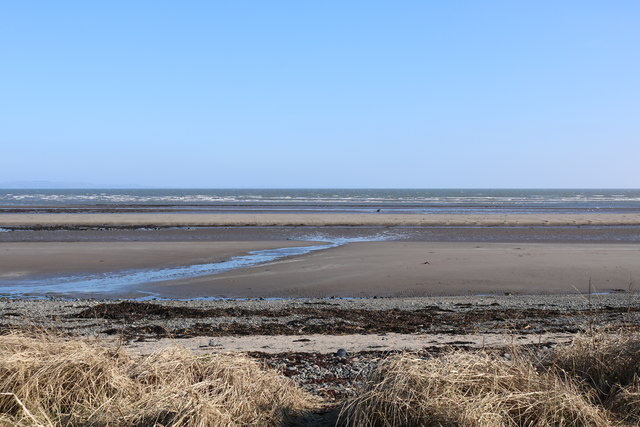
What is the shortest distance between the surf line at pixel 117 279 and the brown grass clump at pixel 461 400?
40.6ft

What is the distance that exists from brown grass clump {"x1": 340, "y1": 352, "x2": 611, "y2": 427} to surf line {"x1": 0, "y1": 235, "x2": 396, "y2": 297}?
12.4 metres

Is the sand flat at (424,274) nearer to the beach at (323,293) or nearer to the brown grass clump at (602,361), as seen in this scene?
the beach at (323,293)

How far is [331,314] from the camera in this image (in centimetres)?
1146

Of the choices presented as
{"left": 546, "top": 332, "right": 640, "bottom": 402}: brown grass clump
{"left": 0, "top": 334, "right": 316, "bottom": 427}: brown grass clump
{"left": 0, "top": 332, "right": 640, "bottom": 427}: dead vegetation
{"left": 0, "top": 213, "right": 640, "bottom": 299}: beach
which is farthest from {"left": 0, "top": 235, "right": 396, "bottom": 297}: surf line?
{"left": 546, "top": 332, "right": 640, "bottom": 402}: brown grass clump

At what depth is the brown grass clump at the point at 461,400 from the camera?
383 centimetres

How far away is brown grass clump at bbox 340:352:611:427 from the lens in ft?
12.6

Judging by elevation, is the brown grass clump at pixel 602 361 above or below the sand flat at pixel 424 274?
above

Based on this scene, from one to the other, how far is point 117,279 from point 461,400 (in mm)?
14716

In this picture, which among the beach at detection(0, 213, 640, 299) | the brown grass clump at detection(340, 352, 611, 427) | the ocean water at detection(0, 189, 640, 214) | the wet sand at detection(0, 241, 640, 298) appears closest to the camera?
the brown grass clump at detection(340, 352, 611, 427)

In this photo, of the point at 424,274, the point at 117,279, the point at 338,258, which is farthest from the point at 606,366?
the point at 338,258

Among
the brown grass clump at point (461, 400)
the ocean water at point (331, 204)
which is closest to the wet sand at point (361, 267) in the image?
the brown grass clump at point (461, 400)

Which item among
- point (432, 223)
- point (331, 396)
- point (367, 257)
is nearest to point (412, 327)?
point (331, 396)

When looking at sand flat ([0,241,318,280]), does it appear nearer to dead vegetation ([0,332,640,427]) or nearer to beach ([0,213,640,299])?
beach ([0,213,640,299])

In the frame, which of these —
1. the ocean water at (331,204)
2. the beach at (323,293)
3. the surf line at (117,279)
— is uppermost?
the ocean water at (331,204)
